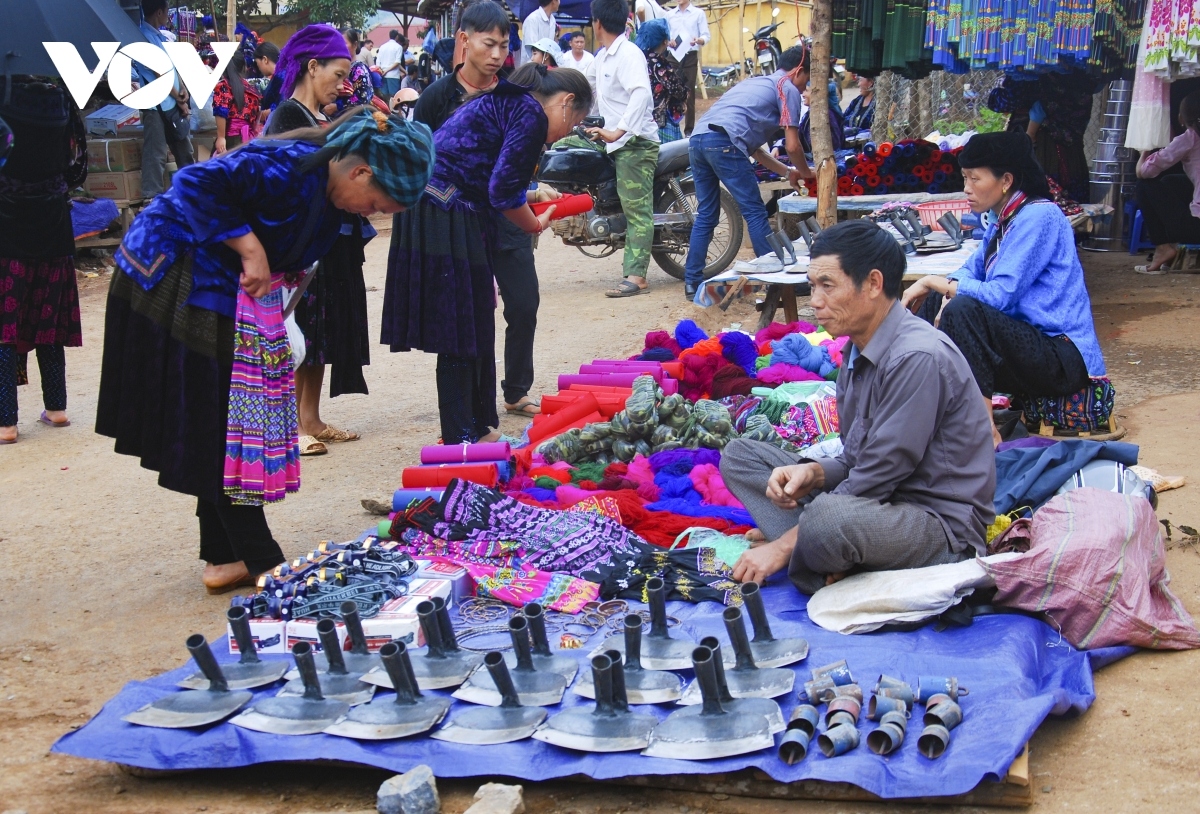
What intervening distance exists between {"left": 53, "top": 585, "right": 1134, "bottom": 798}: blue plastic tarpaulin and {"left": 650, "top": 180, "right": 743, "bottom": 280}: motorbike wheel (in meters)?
5.70

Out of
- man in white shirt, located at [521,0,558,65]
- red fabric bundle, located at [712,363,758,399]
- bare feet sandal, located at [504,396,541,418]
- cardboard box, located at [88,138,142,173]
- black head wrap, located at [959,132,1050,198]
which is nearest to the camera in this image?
black head wrap, located at [959,132,1050,198]

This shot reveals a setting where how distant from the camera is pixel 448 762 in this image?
2553 mm

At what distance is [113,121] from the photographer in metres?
10.1

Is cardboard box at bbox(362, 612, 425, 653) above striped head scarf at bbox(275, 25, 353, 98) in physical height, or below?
below

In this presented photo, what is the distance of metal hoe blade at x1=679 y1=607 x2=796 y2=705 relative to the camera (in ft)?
9.00

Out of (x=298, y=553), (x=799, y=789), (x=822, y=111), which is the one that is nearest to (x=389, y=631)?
(x=298, y=553)

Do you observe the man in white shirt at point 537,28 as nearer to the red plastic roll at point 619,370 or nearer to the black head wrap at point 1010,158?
the red plastic roll at point 619,370

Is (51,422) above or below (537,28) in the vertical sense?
below

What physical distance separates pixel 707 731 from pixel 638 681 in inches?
11.9

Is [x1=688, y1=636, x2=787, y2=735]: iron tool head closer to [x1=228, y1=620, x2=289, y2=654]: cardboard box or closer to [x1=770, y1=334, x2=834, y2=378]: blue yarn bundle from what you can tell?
[x1=228, y1=620, x2=289, y2=654]: cardboard box

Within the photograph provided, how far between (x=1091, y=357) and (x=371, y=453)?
3.15 m

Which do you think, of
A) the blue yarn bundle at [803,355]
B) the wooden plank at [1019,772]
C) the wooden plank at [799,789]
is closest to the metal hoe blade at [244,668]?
the wooden plank at [799,789]

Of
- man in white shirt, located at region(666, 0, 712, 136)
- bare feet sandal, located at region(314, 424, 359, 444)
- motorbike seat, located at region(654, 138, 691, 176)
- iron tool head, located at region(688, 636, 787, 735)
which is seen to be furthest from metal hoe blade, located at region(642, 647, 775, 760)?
man in white shirt, located at region(666, 0, 712, 136)

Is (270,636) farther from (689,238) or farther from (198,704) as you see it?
(689,238)
